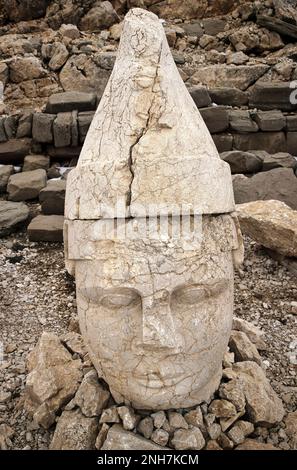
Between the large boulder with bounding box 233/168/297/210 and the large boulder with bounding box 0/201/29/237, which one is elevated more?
the large boulder with bounding box 233/168/297/210

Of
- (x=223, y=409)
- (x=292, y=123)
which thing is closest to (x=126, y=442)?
(x=223, y=409)

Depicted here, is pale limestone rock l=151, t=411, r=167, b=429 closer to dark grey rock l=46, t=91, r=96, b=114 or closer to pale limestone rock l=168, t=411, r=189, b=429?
pale limestone rock l=168, t=411, r=189, b=429

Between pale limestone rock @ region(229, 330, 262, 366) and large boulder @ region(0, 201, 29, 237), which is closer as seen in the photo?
pale limestone rock @ region(229, 330, 262, 366)

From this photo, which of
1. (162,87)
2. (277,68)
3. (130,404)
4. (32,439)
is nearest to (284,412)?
(130,404)

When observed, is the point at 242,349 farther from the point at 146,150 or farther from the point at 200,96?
the point at 200,96

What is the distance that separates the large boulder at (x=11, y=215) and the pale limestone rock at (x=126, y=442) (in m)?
4.59

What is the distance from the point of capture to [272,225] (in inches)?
179

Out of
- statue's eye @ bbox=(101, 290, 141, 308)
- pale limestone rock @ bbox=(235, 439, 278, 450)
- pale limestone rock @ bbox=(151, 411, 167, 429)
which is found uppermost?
statue's eye @ bbox=(101, 290, 141, 308)

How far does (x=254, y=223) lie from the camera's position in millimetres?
4754

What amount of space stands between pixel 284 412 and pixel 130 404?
3.56ft

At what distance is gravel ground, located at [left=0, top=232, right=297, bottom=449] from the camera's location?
9.23 feet

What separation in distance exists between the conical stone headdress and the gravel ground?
157cm

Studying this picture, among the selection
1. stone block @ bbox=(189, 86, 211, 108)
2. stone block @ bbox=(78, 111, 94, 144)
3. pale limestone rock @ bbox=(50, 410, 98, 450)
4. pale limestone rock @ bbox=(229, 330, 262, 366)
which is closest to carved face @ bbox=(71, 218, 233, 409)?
pale limestone rock @ bbox=(50, 410, 98, 450)
